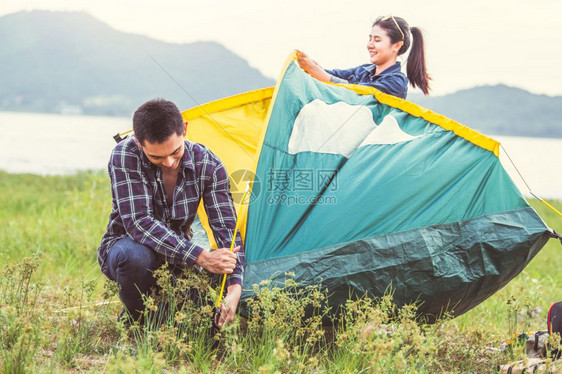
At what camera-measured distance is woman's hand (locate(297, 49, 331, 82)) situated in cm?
388

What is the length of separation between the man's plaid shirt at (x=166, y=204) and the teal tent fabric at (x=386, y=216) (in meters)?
0.22

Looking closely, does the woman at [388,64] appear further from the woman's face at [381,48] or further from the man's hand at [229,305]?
the man's hand at [229,305]

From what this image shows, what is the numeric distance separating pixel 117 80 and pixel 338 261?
109 meters

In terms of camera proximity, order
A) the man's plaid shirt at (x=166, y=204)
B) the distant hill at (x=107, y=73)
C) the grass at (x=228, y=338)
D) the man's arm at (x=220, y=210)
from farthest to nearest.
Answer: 1. the distant hill at (x=107, y=73)
2. the man's arm at (x=220, y=210)
3. the man's plaid shirt at (x=166, y=204)
4. the grass at (x=228, y=338)

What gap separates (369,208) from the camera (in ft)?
10.5

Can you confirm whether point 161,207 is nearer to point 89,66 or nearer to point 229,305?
point 229,305

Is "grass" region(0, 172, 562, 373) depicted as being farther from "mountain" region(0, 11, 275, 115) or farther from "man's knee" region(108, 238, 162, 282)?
"mountain" region(0, 11, 275, 115)

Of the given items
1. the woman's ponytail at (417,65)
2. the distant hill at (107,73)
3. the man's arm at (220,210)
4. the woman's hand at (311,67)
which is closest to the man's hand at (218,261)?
the man's arm at (220,210)

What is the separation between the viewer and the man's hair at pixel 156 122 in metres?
2.76

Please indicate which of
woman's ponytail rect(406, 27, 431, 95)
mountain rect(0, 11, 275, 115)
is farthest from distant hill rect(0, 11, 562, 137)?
woman's ponytail rect(406, 27, 431, 95)

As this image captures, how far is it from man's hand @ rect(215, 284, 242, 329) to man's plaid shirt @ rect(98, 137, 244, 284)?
0.16 feet

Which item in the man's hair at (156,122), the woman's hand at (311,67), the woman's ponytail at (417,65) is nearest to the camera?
the man's hair at (156,122)

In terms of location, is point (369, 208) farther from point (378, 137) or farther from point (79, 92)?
point (79, 92)

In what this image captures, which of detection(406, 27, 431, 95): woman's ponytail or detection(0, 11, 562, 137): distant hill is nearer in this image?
detection(406, 27, 431, 95): woman's ponytail
